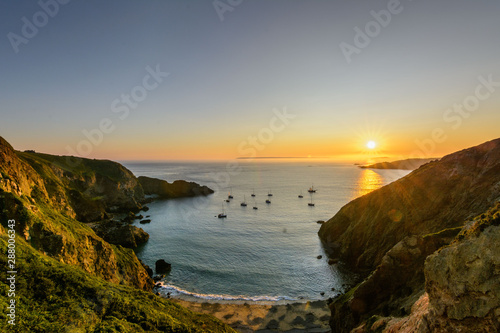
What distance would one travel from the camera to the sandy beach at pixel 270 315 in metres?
32.2

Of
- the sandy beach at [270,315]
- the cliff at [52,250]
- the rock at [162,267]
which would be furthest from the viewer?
the rock at [162,267]

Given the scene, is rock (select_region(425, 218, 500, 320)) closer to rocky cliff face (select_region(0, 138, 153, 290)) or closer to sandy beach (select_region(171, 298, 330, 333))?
sandy beach (select_region(171, 298, 330, 333))

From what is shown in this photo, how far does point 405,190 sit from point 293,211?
182 feet

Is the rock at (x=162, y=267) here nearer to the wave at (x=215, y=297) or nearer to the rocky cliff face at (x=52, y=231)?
the wave at (x=215, y=297)

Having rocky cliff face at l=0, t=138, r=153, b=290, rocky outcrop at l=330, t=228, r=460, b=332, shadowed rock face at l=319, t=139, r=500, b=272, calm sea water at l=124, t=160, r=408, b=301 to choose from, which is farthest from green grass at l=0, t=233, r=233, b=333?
shadowed rock face at l=319, t=139, r=500, b=272

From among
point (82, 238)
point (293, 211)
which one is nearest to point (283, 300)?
point (82, 238)

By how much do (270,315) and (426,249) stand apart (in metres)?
23.0

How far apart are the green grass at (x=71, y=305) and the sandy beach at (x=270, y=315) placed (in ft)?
44.5

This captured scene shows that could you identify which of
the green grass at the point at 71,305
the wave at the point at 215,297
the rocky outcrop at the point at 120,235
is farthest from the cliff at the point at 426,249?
the rocky outcrop at the point at 120,235

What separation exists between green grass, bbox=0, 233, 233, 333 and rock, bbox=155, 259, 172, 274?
29.5 meters

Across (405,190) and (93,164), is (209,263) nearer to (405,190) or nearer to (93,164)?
(405,190)

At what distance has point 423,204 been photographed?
44.3m

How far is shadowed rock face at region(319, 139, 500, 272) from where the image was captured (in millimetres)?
37156

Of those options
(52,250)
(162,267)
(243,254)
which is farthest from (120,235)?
(52,250)
